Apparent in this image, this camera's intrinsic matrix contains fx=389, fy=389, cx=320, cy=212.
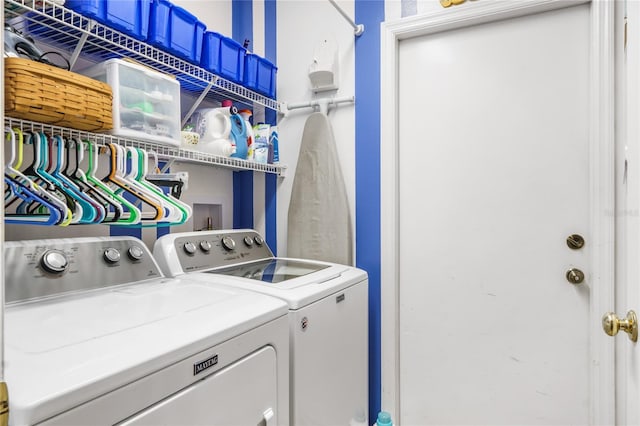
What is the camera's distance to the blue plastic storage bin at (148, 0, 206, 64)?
1.47 m

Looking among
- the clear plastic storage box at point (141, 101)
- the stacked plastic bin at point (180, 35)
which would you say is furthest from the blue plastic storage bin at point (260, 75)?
the clear plastic storage box at point (141, 101)

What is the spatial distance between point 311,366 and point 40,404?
898 mm

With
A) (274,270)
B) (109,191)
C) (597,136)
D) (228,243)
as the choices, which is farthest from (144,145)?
(597,136)

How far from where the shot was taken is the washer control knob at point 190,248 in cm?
169

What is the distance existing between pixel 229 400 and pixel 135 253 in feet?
2.42

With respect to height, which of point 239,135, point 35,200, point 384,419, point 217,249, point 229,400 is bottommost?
point 384,419

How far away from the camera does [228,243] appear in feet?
6.31

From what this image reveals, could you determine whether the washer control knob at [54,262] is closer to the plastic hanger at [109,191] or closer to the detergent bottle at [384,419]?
the plastic hanger at [109,191]

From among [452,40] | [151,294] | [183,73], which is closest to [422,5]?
[452,40]

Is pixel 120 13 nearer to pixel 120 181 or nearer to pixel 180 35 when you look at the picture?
pixel 180 35

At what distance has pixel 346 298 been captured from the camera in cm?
168

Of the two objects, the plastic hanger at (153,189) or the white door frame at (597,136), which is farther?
the white door frame at (597,136)

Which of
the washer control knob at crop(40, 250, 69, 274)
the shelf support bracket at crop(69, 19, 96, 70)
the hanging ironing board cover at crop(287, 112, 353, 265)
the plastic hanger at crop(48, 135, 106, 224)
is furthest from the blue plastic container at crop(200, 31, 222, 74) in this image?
the washer control knob at crop(40, 250, 69, 274)

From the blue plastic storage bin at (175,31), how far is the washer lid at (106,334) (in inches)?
37.1
